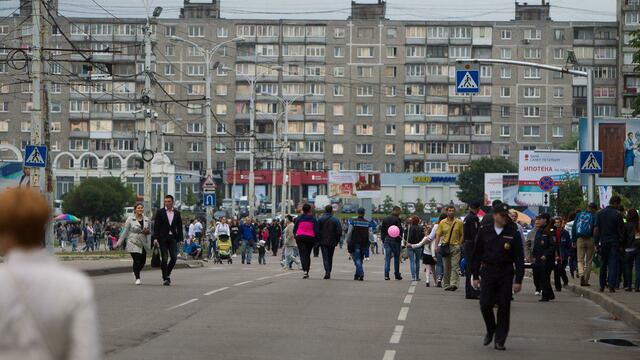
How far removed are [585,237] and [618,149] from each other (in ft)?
65.5

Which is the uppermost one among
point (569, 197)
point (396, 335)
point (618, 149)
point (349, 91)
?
point (349, 91)

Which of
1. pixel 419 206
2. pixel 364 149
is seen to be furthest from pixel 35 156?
pixel 364 149

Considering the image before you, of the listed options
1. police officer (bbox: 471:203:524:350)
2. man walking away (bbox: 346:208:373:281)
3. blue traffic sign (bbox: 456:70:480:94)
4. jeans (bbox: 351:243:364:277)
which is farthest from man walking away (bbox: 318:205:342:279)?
police officer (bbox: 471:203:524:350)

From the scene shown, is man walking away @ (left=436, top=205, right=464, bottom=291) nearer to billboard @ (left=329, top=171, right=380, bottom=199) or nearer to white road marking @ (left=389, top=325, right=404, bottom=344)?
white road marking @ (left=389, top=325, right=404, bottom=344)

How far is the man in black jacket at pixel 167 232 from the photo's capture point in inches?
1008

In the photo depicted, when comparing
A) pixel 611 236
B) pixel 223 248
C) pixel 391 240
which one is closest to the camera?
pixel 611 236

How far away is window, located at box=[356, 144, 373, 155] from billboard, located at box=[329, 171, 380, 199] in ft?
74.7

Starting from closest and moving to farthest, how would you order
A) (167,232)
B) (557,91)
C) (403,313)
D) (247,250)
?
(403,313), (167,232), (247,250), (557,91)

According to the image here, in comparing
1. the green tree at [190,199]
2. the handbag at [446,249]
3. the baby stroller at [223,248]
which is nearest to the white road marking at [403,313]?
the handbag at [446,249]

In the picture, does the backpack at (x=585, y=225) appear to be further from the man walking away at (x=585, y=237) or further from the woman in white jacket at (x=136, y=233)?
the woman in white jacket at (x=136, y=233)

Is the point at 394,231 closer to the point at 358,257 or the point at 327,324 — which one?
the point at 358,257

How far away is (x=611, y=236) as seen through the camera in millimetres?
25531

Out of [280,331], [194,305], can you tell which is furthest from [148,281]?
[280,331]

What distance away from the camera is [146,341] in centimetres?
1534
